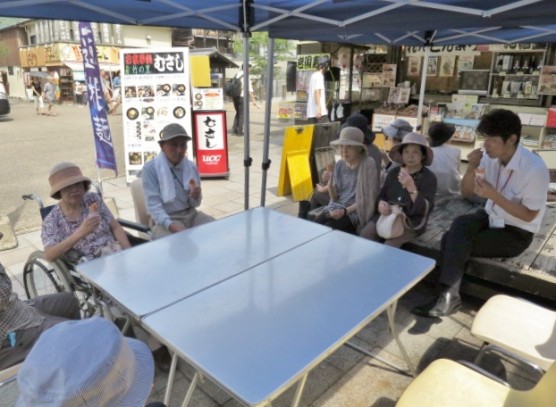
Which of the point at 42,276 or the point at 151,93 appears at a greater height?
the point at 151,93

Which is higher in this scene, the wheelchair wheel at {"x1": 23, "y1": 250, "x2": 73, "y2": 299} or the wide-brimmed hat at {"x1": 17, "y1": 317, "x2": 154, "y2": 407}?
the wide-brimmed hat at {"x1": 17, "y1": 317, "x2": 154, "y2": 407}

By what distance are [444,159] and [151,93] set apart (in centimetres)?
426

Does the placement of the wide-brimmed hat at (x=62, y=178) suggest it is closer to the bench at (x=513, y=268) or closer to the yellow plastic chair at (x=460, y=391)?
the yellow plastic chair at (x=460, y=391)

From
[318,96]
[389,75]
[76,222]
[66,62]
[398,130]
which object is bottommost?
[76,222]

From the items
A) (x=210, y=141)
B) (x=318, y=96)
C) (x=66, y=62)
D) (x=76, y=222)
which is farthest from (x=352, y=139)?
(x=66, y=62)

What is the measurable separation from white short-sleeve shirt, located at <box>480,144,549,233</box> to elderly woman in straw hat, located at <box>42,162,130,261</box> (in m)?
2.65

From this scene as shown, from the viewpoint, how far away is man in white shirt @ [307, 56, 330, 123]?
7953 mm

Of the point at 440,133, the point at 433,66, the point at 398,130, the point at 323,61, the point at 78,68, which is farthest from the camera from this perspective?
the point at 78,68

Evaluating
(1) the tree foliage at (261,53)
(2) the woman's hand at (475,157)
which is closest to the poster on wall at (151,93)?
(2) the woman's hand at (475,157)

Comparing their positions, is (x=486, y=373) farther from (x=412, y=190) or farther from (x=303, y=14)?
(x=303, y=14)

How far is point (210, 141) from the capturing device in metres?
6.31

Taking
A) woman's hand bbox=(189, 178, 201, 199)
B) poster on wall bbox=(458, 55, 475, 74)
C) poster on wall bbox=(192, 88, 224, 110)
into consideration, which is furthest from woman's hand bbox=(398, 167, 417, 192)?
poster on wall bbox=(458, 55, 475, 74)

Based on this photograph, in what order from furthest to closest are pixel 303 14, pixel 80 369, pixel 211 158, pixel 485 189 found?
pixel 211 158 < pixel 303 14 < pixel 485 189 < pixel 80 369

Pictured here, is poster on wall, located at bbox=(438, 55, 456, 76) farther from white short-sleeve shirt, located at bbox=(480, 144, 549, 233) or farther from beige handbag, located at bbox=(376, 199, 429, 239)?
beige handbag, located at bbox=(376, 199, 429, 239)
